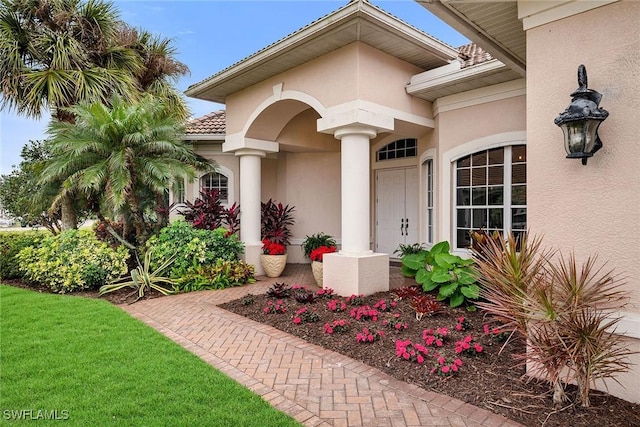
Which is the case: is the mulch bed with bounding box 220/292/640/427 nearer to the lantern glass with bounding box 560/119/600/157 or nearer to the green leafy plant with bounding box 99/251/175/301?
the lantern glass with bounding box 560/119/600/157

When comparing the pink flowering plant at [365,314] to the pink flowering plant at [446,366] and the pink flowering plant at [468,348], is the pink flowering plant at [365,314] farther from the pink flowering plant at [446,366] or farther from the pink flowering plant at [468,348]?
the pink flowering plant at [446,366]

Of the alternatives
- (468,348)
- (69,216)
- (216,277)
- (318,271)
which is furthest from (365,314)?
(69,216)

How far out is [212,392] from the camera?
383 centimetres

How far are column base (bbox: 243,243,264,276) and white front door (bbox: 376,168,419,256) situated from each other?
148 inches

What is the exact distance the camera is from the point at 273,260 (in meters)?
10.2

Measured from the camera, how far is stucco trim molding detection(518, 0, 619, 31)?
147 inches

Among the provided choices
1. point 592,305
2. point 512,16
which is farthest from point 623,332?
point 512,16

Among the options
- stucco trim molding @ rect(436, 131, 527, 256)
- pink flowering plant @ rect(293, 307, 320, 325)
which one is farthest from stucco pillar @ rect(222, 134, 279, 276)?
stucco trim molding @ rect(436, 131, 527, 256)

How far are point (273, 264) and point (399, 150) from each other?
5001 mm

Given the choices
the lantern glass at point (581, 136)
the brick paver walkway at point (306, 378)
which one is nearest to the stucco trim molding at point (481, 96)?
the lantern glass at point (581, 136)

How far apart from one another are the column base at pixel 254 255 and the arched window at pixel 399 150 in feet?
15.2

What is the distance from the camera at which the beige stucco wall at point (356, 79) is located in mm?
7298

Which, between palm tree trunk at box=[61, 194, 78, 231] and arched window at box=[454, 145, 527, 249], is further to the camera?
palm tree trunk at box=[61, 194, 78, 231]

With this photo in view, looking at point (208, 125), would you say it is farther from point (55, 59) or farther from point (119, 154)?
point (119, 154)
